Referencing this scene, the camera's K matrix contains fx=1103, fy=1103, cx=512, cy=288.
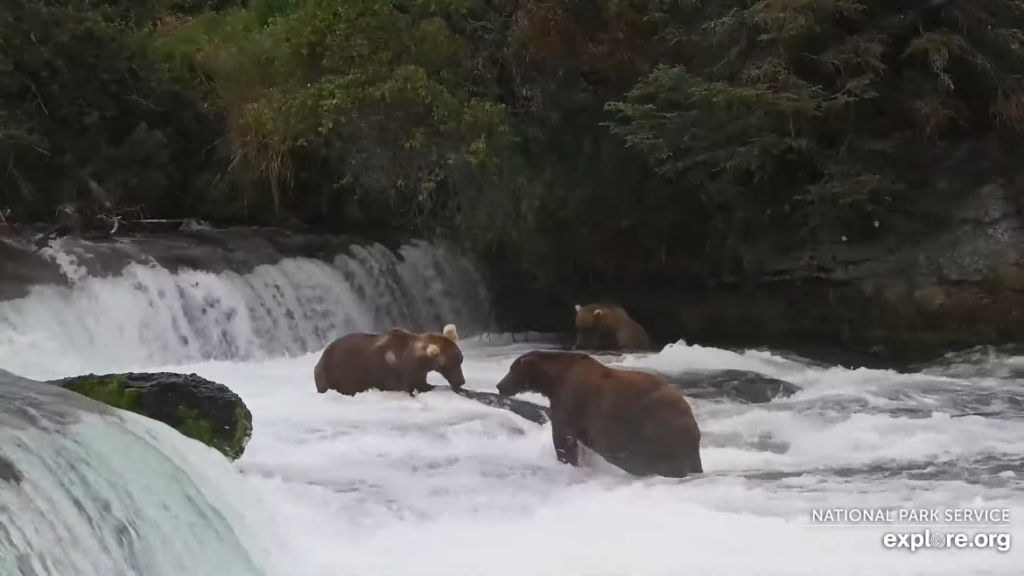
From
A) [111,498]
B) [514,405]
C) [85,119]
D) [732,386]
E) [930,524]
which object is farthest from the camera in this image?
[85,119]

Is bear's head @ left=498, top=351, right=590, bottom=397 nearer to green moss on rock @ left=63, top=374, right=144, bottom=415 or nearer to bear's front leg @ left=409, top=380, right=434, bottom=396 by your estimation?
bear's front leg @ left=409, top=380, right=434, bottom=396

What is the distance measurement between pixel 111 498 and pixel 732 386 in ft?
17.2

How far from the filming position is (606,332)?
33.3 ft

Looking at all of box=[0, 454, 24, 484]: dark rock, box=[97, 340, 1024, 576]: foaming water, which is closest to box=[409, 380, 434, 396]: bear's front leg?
box=[97, 340, 1024, 576]: foaming water

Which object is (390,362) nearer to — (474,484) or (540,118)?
(474,484)

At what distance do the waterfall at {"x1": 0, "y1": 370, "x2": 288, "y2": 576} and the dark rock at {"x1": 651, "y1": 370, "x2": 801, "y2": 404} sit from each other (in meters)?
4.11

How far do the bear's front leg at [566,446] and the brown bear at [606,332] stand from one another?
4219 millimetres

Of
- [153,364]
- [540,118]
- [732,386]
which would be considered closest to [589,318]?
[732,386]

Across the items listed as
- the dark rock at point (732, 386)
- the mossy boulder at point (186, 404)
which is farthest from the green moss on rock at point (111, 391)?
the dark rock at point (732, 386)

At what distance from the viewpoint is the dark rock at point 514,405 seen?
6.63m

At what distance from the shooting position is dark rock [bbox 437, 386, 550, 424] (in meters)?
6.63

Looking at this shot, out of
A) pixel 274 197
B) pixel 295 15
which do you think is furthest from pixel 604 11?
pixel 274 197

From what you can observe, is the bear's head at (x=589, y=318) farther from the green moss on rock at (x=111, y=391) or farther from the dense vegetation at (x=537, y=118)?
the green moss on rock at (x=111, y=391)

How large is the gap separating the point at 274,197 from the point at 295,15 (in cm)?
215
